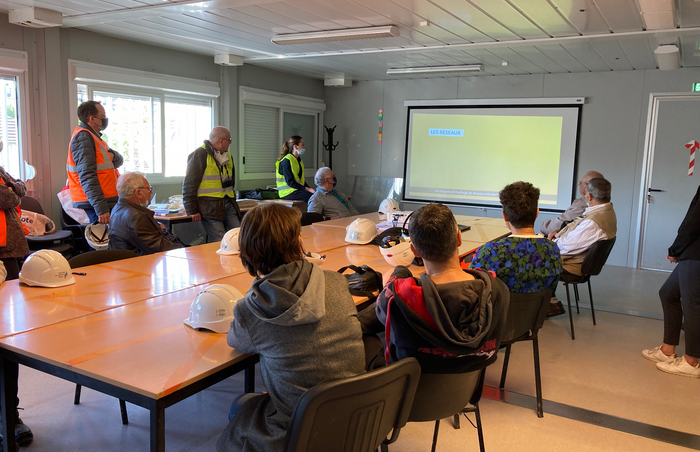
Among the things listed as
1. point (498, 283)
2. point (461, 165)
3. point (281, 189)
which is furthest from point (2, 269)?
point (461, 165)

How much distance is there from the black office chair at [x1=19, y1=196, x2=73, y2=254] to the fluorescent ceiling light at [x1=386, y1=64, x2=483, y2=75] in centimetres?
453

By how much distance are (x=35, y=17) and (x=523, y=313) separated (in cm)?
443

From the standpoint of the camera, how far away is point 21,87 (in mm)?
4922

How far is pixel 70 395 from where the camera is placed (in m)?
2.85

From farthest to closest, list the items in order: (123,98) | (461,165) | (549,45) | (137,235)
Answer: (461,165) → (123,98) → (549,45) → (137,235)

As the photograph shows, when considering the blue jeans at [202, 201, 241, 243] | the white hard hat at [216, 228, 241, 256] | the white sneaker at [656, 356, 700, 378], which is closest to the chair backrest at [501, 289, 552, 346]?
the white sneaker at [656, 356, 700, 378]

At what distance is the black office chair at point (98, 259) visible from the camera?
102 inches

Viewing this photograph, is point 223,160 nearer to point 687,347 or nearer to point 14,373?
point 14,373

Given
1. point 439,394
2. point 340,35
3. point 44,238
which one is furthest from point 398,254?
point 44,238

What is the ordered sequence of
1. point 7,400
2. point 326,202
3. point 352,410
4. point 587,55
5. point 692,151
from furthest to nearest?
point 692,151 → point 587,55 → point 326,202 → point 7,400 → point 352,410

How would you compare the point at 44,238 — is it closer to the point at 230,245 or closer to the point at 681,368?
the point at 230,245

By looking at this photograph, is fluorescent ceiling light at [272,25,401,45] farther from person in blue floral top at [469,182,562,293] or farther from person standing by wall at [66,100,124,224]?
person in blue floral top at [469,182,562,293]

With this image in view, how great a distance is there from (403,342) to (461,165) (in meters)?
6.58

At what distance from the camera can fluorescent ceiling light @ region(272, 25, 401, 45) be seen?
4773mm
